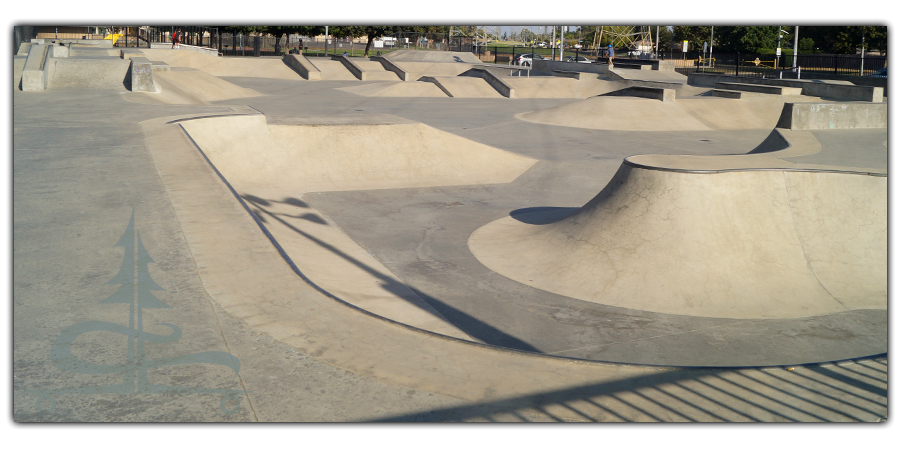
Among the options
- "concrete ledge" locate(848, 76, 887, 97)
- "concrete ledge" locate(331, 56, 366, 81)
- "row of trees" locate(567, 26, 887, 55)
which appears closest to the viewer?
"concrete ledge" locate(848, 76, 887, 97)

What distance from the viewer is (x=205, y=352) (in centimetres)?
414

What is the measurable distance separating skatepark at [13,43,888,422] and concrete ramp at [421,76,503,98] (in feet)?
56.6

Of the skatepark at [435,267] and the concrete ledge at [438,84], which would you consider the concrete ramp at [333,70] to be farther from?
the skatepark at [435,267]

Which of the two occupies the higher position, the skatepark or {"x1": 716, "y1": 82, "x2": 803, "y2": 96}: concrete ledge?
{"x1": 716, "y1": 82, "x2": 803, "y2": 96}: concrete ledge

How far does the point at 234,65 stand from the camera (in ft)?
138

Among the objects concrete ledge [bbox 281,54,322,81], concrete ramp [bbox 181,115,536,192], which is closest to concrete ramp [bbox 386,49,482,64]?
concrete ledge [bbox 281,54,322,81]

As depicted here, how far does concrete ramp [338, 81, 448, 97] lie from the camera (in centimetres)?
3361

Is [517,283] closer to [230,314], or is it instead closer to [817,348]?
[817,348]

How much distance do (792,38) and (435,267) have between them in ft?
183

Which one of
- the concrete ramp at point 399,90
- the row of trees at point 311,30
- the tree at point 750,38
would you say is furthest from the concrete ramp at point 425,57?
the tree at point 750,38

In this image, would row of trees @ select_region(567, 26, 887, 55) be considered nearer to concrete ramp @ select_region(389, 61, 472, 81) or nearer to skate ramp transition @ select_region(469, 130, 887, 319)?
concrete ramp @ select_region(389, 61, 472, 81)

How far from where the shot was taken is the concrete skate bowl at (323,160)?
1221cm

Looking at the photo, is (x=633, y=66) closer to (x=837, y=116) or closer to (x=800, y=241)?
(x=837, y=116)

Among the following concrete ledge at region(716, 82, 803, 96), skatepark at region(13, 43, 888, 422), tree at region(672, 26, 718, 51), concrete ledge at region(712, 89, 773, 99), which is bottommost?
skatepark at region(13, 43, 888, 422)
